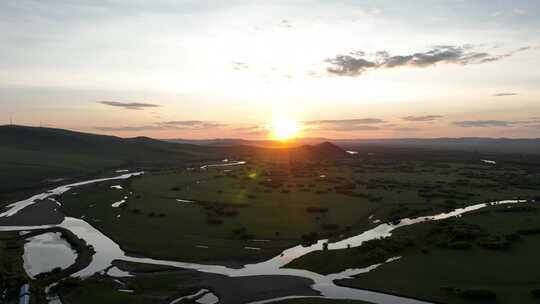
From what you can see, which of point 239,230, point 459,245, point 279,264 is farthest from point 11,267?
point 459,245

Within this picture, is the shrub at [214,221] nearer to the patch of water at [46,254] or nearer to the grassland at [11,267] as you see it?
the patch of water at [46,254]

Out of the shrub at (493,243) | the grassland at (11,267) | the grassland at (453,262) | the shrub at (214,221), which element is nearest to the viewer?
the grassland at (453,262)

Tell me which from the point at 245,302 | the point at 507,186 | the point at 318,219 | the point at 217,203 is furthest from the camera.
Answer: the point at 507,186

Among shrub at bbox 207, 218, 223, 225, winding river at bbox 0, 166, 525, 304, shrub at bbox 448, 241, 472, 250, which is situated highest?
shrub at bbox 448, 241, 472, 250

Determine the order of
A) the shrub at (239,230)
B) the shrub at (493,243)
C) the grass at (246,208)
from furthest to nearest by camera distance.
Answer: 1. the shrub at (239,230)
2. the grass at (246,208)
3. the shrub at (493,243)

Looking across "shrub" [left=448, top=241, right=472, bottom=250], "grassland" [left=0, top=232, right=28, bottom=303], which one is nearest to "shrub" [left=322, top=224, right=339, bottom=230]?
"shrub" [left=448, top=241, right=472, bottom=250]

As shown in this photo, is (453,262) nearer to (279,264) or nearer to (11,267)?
(279,264)

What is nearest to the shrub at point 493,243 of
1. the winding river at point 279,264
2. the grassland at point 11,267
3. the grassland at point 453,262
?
the grassland at point 453,262

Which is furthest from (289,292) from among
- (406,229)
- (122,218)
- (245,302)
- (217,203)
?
(217,203)

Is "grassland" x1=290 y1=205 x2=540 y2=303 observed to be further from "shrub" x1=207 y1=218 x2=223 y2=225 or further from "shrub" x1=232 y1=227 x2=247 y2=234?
"shrub" x1=207 y1=218 x2=223 y2=225

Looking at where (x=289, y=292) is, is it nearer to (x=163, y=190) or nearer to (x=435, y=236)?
(x=435, y=236)

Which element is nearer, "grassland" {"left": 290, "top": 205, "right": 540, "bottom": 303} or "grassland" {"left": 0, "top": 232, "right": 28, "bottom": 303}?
"grassland" {"left": 290, "top": 205, "right": 540, "bottom": 303}
